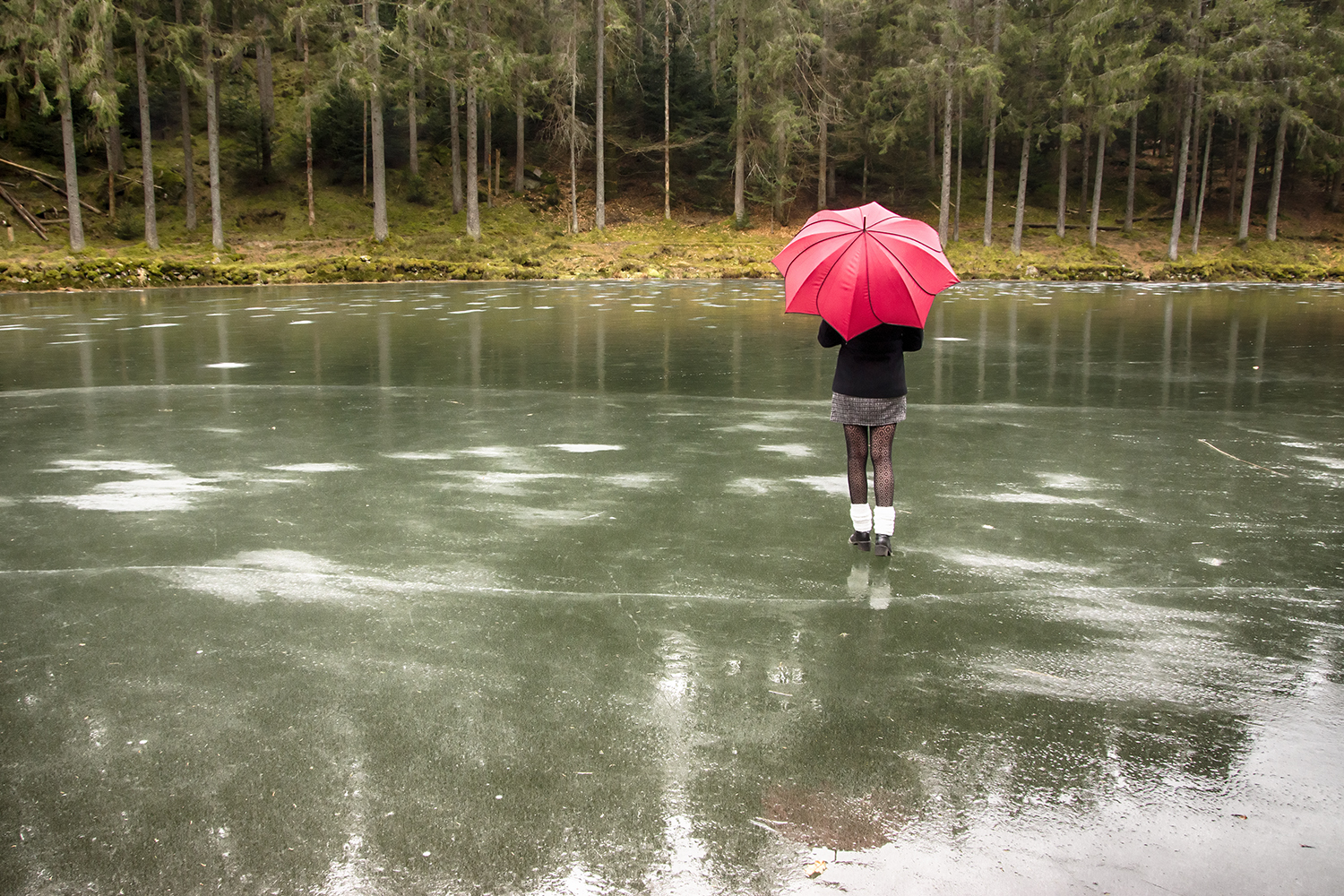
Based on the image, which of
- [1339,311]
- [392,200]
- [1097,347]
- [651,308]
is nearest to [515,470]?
[1097,347]

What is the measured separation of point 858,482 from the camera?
5.28 metres

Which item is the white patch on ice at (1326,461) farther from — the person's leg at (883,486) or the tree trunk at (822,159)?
the tree trunk at (822,159)

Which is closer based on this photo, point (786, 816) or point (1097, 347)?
point (786, 816)

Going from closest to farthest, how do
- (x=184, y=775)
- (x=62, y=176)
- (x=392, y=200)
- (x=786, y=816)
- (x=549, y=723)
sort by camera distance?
1. (x=786, y=816)
2. (x=184, y=775)
3. (x=549, y=723)
4. (x=62, y=176)
5. (x=392, y=200)

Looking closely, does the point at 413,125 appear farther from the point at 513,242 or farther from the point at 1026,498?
the point at 1026,498

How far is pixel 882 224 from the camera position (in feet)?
15.6

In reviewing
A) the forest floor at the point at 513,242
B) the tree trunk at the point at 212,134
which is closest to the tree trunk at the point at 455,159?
the forest floor at the point at 513,242

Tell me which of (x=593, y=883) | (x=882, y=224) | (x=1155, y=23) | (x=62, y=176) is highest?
(x=1155, y=23)

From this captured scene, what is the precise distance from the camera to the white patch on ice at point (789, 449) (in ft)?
25.0

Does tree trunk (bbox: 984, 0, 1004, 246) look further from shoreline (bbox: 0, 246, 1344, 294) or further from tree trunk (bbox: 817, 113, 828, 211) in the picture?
tree trunk (bbox: 817, 113, 828, 211)

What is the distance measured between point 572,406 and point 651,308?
1259cm

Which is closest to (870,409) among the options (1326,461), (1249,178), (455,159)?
(1326,461)

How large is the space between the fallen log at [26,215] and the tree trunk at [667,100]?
24.8 m

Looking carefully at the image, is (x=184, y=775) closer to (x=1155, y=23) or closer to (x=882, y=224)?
(x=882, y=224)
